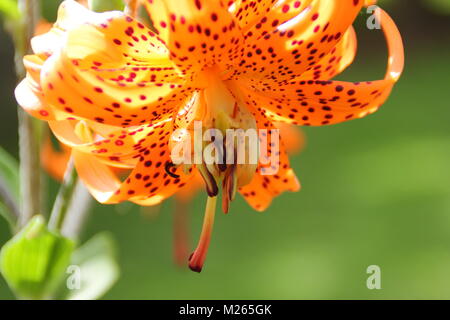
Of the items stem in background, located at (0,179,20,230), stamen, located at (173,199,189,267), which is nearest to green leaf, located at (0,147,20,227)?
stem in background, located at (0,179,20,230)

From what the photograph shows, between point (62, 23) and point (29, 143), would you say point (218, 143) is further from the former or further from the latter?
point (29, 143)

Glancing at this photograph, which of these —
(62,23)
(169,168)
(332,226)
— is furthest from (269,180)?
(332,226)

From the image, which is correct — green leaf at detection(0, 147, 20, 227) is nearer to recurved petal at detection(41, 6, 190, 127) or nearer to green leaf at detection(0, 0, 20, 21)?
green leaf at detection(0, 0, 20, 21)

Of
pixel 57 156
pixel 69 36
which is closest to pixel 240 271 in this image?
pixel 57 156

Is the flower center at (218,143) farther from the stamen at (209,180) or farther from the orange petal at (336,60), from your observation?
the orange petal at (336,60)

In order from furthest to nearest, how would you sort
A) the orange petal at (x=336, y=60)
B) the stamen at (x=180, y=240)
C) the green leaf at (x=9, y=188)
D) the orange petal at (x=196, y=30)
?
the stamen at (x=180, y=240) → the green leaf at (x=9, y=188) → the orange petal at (x=336, y=60) → the orange petal at (x=196, y=30)

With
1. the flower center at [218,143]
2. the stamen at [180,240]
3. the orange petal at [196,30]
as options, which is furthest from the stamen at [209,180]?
the stamen at [180,240]

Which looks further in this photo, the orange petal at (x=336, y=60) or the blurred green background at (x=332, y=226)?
the blurred green background at (x=332, y=226)
